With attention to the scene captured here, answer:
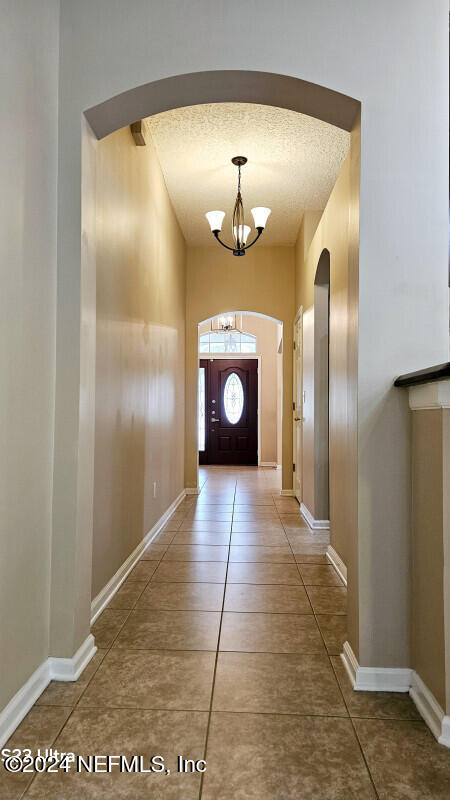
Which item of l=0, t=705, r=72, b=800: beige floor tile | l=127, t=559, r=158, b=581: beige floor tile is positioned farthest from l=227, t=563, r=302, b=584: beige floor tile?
l=0, t=705, r=72, b=800: beige floor tile

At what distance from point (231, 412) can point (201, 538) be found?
6116 mm

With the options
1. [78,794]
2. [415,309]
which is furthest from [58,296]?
[78,794]

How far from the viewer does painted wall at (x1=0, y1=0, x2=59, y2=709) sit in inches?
63.1

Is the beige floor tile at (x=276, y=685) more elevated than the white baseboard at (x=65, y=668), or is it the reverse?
the white baseboard at (x=65, y=668)

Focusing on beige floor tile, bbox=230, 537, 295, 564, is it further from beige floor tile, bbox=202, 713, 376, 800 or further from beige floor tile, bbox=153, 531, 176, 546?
beige floor tile, bbox=202, 713, 376, 800

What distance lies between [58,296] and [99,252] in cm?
63

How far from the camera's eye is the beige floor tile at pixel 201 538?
158 inches

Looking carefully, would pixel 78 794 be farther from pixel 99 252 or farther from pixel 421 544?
pixel 99 252

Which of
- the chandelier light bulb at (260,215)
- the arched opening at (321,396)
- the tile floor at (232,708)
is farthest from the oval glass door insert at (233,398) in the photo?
the tile floor at (232,708)

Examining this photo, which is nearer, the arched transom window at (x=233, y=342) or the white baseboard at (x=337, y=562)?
the white baseboard at (x=337, y=562)

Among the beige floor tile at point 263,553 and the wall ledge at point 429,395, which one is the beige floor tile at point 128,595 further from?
the wall ledge at point 429,395

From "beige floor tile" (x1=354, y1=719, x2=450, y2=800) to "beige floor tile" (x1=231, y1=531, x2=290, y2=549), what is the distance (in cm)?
229

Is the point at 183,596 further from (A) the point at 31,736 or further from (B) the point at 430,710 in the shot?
(B) the point at 430,710

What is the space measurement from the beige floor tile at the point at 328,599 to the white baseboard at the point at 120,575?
1050 mm
